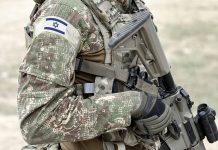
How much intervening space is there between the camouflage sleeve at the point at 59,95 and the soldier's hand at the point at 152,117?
2.0 inches

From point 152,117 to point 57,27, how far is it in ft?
Answer: 1.94

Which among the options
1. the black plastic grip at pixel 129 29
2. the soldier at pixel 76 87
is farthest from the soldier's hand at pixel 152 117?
the black plastic grip at pixel 129 29

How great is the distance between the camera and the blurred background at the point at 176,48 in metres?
9.84

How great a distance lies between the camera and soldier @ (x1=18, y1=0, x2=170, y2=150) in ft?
10.3

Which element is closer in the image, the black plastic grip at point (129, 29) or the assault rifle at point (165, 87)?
the black plastic grip at point (129, 29)

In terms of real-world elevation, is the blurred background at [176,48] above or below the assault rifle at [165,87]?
below

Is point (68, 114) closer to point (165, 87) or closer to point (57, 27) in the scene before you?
point (57, 27)

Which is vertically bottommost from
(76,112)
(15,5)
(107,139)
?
(15,5)

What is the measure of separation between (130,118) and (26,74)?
1.64 ft

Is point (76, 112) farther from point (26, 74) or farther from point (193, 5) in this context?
point (193, 5)

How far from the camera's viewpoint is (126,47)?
132 inches

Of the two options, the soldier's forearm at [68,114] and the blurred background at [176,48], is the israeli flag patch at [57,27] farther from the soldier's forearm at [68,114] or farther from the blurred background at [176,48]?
the blurred background at [176,48]

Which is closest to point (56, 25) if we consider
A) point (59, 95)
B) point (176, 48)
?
point (59, 95)

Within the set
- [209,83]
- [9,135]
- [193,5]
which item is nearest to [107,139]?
[9,135]
